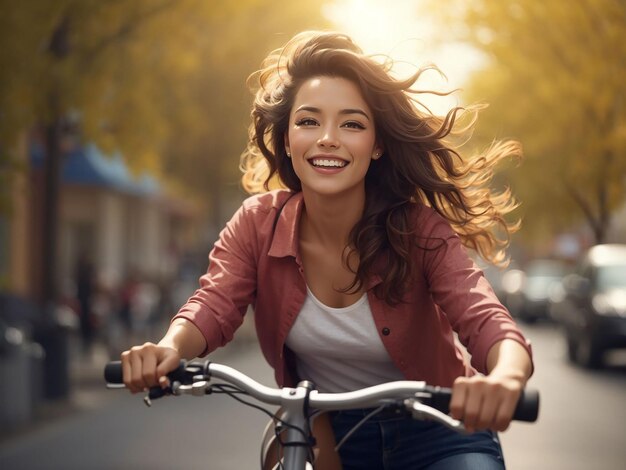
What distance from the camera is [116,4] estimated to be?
1294 cm

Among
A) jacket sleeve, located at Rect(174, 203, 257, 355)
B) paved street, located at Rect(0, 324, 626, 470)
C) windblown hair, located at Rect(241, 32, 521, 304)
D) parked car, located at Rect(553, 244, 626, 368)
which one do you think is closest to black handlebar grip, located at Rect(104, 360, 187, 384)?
jacket sleeve, located at Rect(174, 203, 257, 355)

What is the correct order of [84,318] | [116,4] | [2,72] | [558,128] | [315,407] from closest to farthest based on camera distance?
1. [315,407]
2. [2,72]
3. [116,4]
4. [84,318]
5. [558,128]

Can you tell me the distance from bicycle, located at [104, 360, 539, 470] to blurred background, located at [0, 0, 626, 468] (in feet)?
4.26

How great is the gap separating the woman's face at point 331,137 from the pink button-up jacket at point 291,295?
24 centimetres

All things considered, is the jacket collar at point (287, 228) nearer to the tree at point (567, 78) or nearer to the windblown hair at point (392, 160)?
the windblown hair at point (392, 160)

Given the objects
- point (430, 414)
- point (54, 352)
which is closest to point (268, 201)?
point (430, 414)

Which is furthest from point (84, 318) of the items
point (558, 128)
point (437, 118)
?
point (437, 118)

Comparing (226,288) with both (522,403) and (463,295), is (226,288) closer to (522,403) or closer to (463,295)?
(463,295)

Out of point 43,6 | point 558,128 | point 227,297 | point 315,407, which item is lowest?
point 315,407

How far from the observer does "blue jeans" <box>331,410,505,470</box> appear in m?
3.25

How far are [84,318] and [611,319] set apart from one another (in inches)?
355

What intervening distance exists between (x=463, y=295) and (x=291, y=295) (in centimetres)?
53

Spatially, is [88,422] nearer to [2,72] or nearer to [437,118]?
[2,72]

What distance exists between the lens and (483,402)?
2561mm
